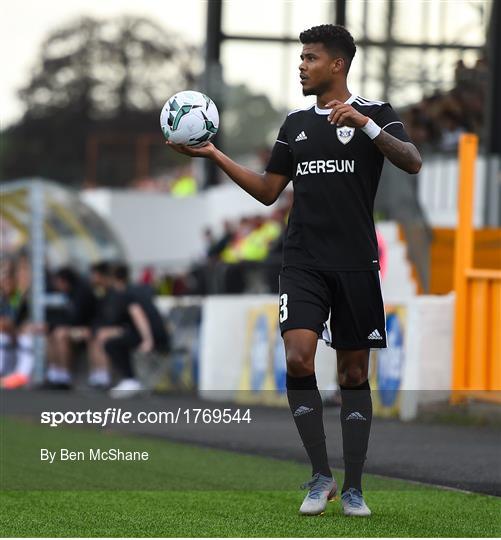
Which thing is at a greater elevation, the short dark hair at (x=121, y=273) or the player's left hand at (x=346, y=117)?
the player's left hand at (x=346, y=117)

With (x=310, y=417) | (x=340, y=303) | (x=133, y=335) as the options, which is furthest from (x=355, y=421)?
(x=133, y=335)

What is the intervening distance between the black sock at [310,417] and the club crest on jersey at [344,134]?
110 cm

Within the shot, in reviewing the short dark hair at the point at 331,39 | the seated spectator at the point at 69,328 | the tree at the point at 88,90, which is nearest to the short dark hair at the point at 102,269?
the seated spectator at the point at 69,328

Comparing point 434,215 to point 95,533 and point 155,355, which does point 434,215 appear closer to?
point 155,355

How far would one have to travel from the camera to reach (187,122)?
25.0 ft

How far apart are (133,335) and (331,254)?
12.2 m

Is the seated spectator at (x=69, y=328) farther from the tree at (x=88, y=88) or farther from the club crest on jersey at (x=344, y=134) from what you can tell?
the tree at (x=88, y=88)

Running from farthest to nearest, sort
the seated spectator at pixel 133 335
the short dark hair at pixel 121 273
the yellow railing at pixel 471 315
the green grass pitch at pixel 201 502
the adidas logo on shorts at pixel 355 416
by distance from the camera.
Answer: the short dark hair at pixel 121 273, the seated spectator at pixel 133 335, the yellow railing at pixel 471 315, the adidas logo on shorts at pixel 355 416, the green grass pitch at pixel 201 502

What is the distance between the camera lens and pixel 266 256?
1906 centimetres

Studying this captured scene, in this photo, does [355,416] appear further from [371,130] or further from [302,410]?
[371,130]

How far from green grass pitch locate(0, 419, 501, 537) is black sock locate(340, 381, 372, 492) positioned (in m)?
0.28

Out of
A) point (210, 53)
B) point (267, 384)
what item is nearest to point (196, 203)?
point (210, 53)

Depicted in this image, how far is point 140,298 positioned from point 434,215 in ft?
14.3

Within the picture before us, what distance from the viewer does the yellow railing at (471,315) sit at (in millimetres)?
13312
